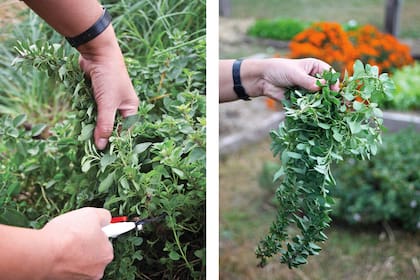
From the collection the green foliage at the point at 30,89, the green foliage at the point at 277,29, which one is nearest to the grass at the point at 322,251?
the green foliage at the point at 30,89

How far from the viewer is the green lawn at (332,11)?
5172 mm

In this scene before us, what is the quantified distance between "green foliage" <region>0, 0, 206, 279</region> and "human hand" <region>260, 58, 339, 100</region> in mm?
136

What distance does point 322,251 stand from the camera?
2432 millimetres

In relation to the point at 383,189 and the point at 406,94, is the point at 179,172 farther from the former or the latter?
the point at 406,94

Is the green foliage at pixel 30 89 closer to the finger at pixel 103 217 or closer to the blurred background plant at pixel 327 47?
the finger at pixel 103 217

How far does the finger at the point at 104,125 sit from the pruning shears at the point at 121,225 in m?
0.18

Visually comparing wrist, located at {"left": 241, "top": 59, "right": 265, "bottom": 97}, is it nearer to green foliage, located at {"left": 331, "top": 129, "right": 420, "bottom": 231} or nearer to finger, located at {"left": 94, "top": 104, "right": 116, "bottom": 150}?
finger, located at {"left": 94, "top": 104, "right": 116, "bottom": 150}

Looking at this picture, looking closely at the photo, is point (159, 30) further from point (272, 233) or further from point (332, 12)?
point (332, 12)

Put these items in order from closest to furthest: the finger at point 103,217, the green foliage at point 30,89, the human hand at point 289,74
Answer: the finger at point 103,217 → the human hand at point 289,74 → the green foliage at point 30,89

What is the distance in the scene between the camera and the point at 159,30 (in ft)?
5.22

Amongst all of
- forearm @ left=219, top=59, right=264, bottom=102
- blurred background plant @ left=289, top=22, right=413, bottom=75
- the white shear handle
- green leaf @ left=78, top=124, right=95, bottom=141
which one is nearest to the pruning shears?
the white shear handle

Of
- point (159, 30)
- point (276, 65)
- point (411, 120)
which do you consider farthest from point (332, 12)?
point (276, 65)

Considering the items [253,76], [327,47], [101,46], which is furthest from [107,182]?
[327,47]

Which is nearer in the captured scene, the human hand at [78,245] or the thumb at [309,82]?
the human hand at [78,245]
